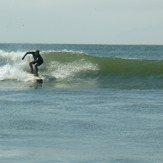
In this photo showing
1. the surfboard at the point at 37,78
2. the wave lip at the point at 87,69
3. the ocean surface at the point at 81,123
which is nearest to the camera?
the ocean surface at the point at 81,123

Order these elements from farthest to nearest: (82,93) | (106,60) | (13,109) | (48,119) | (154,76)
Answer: (106,60), (154,76), (82,93), (13,109), (48,119)

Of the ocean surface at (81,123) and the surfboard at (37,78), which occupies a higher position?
the ocean surface at (81,123)

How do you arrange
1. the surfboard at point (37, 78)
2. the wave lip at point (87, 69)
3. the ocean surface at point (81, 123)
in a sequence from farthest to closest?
the wave lip at point (87, 69) < the surfboard at point (37, 78) < the ocean surface at point (81, 123)

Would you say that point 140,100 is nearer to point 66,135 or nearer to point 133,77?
point 66,135

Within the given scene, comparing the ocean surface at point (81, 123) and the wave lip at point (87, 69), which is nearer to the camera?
the ocean surface at point (81, 123)

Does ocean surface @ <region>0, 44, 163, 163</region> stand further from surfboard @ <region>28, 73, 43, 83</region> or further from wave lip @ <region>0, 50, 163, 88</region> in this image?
wave lip @ <region>0, 50, 163, 88</region>

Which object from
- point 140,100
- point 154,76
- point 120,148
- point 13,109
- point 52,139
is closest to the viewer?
point 120,148

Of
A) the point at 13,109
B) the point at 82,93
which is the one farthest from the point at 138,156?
the point at 82,93

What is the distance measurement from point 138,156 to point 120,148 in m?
0.61

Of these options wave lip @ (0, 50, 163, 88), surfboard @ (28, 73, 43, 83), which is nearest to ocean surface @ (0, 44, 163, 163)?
surfboard @ (28, 73, 43, 83)

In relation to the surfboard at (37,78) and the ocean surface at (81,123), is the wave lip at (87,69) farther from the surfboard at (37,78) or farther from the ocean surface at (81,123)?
the ocean surface at (81,123)

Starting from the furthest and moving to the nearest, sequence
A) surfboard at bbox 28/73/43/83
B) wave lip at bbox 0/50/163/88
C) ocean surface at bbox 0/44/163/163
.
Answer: wave lip at bbox 0/50/163/88
surfboard at bbox 28/73/43/83
ocean surface at bbox 0/44/163/163

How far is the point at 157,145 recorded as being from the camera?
920 cm

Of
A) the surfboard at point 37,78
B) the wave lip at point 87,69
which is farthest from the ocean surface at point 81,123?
the wave lip at point 87,69
